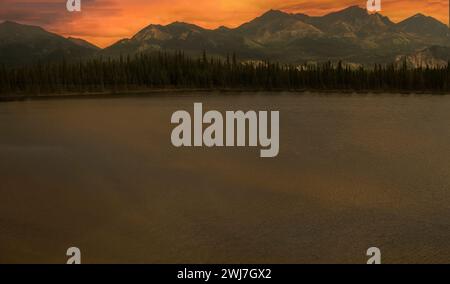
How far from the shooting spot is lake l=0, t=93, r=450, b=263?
66.8 feet

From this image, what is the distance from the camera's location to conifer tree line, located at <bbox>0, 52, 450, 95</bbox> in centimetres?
13775

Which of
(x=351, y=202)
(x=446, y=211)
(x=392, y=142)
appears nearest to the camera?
(x=446, y=211)

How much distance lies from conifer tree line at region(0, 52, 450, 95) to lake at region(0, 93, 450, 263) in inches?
3541

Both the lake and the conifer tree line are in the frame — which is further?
the conifer tree line

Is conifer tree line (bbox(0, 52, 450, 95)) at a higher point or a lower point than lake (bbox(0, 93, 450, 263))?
higher

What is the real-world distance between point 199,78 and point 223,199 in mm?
123395

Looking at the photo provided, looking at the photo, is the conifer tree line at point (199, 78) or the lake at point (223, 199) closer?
the lake at point (223, 199)

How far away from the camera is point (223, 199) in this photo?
27969mm

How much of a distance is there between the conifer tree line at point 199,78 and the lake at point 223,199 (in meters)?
89.9

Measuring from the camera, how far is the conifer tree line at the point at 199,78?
137750mm
